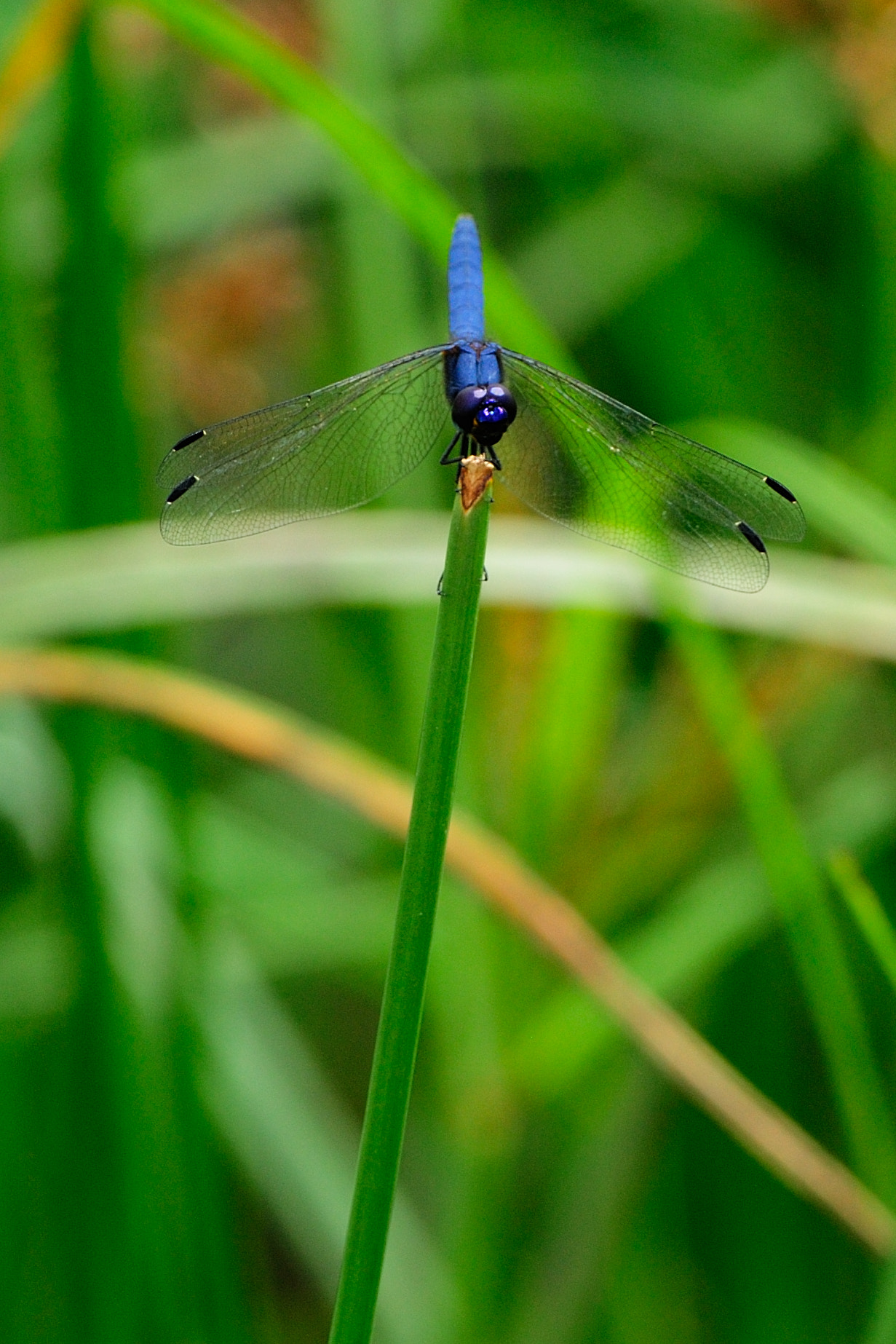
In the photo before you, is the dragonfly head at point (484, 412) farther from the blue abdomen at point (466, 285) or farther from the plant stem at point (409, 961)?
the plant stem at point (409, 961)

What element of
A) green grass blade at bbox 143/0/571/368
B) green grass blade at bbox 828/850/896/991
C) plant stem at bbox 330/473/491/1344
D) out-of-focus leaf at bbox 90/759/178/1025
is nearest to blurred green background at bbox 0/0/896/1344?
out-of-focus leaf at bbox 90/759/178/1025

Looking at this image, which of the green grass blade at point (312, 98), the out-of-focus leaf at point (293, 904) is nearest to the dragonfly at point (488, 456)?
the green grass blade at point (312, 98)

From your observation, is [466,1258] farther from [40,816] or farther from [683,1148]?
[40,816]

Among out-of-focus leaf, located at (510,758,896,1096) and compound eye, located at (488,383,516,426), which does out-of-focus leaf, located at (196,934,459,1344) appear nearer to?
out-of-focus leaf, located at (510,758,896,1096)

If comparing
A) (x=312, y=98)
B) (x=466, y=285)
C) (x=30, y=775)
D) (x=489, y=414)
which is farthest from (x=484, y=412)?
(x=30, y=775)

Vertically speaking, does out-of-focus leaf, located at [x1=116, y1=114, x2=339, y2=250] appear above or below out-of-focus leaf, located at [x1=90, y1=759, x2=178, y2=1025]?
above

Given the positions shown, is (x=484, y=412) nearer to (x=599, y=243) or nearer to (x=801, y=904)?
(x=801, y=904)
